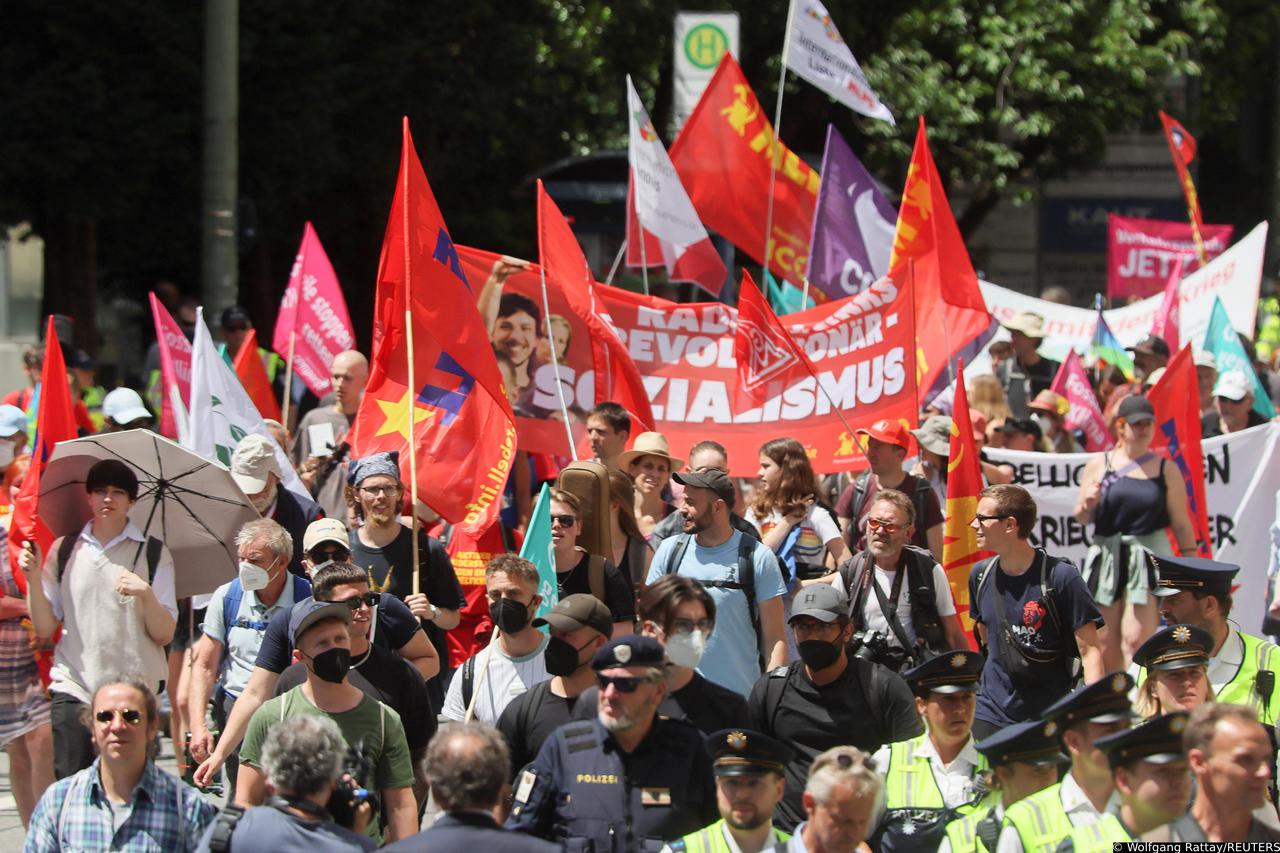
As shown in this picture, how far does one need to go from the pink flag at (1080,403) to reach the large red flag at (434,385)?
4600mm

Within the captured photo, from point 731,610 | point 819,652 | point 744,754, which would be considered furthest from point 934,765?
point 731,610

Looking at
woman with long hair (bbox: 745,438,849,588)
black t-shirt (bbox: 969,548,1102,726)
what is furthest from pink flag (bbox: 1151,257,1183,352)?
black t-shirt (bbox: 969,548,1102,726)

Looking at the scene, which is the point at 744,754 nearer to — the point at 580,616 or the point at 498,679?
the point at 580,616

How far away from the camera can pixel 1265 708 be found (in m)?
5.98

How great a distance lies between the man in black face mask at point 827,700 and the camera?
19.0ft

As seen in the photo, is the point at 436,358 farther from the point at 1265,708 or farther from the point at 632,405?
the point at 1265,708

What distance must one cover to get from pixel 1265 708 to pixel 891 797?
1325mm

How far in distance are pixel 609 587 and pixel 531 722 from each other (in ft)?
4.76

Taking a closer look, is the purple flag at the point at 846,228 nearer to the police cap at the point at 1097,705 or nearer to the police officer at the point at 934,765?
the police officer at the point at 934,765

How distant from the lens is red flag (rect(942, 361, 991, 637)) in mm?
7820

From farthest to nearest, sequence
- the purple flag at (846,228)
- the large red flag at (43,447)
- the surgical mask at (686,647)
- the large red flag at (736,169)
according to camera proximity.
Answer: the large red flag at (736,169) < the purple flag at (846,228) < the large red flag at (43,447) < the surgical mask at (686,647)

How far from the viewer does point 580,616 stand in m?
5.73

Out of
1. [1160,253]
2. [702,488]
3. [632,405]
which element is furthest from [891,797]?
[1160,253]

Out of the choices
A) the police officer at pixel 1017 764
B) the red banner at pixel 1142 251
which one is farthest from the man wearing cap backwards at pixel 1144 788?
the red banner at pixel 1142 251
